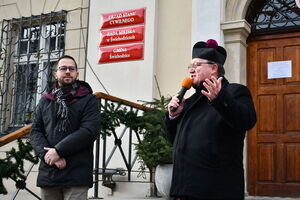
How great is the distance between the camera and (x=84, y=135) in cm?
311

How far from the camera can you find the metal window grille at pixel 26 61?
8.36m

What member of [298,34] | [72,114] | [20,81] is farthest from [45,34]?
[72,114]

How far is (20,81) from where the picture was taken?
8.60 m

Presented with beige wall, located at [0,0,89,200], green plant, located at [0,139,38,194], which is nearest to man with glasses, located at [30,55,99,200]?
green plant, located at [0,139,38,194]

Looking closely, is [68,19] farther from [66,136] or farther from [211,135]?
[211,135]

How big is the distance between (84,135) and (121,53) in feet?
14.5

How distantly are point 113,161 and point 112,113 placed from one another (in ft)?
5.76

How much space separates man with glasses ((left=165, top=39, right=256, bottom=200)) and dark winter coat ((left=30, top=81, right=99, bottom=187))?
2.72ft

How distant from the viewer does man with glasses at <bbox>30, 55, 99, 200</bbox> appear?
3043 millimetres

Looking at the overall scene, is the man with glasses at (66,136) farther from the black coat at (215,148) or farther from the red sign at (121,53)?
the red sign at (121,53)

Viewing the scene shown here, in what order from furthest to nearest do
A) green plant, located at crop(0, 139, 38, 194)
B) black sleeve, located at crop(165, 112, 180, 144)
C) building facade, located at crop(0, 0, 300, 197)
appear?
building facade, located at crop(0, 0, 300, 197) → green plant, located at crop(0, 139, 38, 194) → black sleeve, located at crop(165, 112, 180, 144)

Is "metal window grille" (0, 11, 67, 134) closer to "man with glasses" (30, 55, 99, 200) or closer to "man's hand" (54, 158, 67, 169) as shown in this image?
"man with glasses" (30, 55, 99, 200)

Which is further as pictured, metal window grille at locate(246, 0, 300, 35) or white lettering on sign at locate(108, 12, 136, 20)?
white lettering on sign at locate(108, 12, 136, 20)

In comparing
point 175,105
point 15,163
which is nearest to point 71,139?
point 175,105
